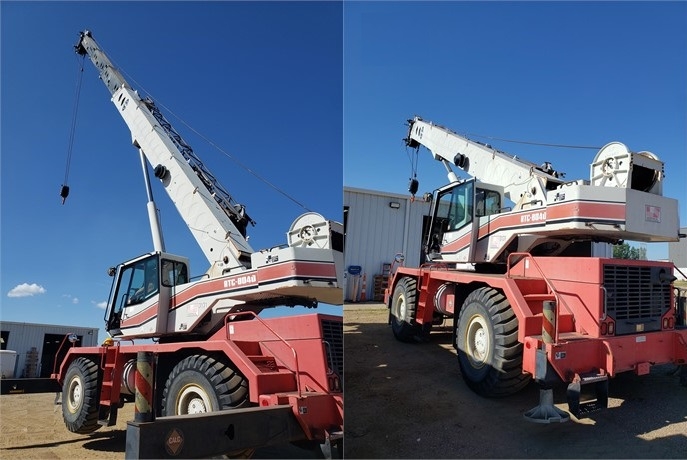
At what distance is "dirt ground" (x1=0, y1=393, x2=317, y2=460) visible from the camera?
6561 millimetres

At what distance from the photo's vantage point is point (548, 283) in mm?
5969

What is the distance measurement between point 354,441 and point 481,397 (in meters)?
2.09

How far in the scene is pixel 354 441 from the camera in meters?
4.76

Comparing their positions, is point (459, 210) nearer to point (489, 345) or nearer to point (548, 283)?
point (548, 283)

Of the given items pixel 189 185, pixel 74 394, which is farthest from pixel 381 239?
pixel 74 394

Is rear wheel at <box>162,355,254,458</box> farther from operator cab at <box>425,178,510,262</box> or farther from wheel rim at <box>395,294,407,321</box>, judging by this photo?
operator cab at <box>425,178,510,262</box>

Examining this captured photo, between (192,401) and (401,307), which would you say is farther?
(401,307)

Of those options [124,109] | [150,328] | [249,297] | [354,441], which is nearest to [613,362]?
[354,441]

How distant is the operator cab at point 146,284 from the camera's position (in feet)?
23.8

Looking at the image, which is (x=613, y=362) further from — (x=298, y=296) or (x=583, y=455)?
(x=298, y=296)

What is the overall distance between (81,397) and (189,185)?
3514 mm

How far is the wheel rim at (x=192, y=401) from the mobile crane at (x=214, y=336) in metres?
0.01

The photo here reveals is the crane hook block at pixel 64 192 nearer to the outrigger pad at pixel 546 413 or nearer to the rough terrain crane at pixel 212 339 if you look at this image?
the rough terrain crane at pixel 212 339

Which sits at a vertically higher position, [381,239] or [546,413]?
[381,239]
